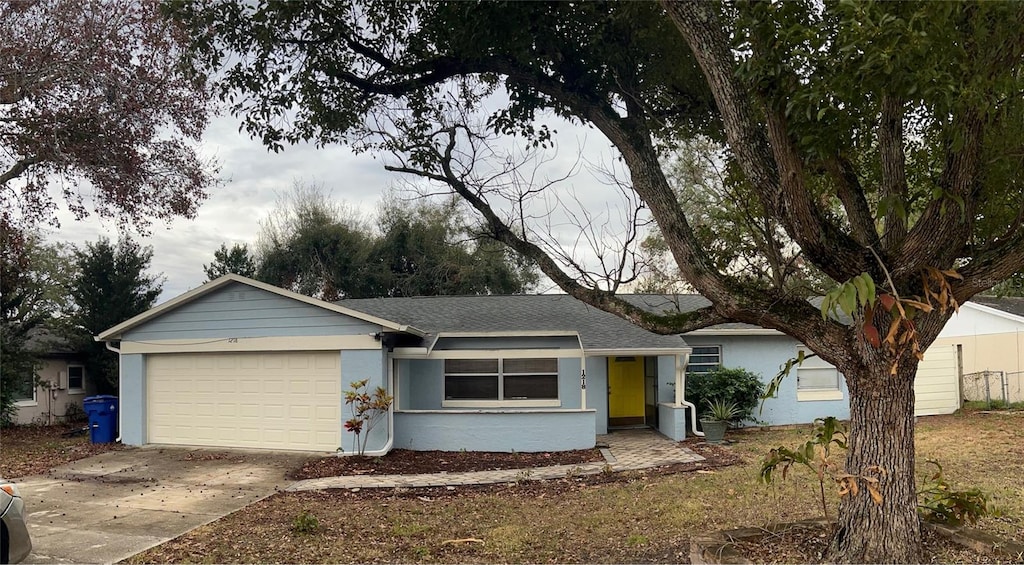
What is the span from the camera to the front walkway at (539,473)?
10.0m

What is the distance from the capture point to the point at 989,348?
19172 mm

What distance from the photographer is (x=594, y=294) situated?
22.3ft

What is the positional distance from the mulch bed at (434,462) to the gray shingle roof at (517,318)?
259cm

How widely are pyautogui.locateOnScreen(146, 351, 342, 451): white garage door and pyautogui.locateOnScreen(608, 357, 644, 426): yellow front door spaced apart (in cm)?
646

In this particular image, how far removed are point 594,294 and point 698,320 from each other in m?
1.23

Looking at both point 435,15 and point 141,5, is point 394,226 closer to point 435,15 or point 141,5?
point 141,5

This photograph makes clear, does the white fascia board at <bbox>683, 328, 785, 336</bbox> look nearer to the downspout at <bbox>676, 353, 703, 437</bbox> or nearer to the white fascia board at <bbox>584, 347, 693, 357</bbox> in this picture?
the downspout at <bbox>676, 353, 703, 437</bbox>

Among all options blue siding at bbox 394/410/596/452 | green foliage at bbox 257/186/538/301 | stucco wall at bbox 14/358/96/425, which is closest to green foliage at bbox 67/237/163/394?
stucco wall at bbox 14/358/96/425

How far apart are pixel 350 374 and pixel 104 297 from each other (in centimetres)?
1131

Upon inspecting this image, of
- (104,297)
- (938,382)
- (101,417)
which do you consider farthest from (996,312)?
(104,297)

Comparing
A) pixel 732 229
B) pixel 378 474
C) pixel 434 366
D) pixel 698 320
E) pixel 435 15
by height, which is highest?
pixel 435 15

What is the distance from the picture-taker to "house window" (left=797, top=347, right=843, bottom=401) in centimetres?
1598

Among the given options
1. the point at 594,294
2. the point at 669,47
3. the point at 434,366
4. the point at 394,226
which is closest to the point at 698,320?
the point at 594,294

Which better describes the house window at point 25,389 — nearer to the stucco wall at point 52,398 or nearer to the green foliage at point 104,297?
the stucco wall at point 52,398
